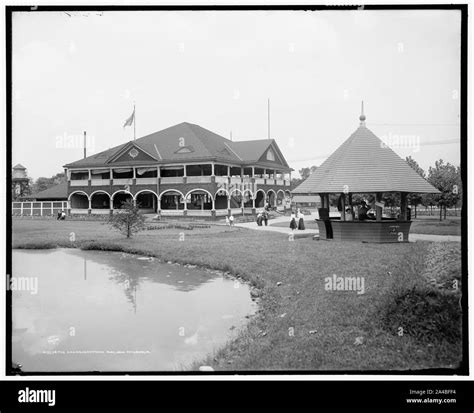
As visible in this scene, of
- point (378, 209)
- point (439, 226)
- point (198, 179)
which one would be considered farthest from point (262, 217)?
point (439, 226)

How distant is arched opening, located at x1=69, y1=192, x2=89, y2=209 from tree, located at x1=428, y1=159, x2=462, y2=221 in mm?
4749

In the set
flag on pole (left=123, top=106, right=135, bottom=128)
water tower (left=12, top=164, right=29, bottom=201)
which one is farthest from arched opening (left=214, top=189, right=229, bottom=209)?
water tower (left=12, top=164, right=29, bottom=201)

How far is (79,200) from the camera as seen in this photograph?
5.59 metres

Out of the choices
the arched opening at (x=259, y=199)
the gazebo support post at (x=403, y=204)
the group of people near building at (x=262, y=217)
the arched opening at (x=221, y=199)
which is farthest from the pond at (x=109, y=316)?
the gazebo support post at (x=403, y=204)

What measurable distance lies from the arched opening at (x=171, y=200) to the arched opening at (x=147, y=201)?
115mm

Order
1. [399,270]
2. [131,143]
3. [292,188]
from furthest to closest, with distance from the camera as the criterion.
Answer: [292,188], [131,143], [399,270]

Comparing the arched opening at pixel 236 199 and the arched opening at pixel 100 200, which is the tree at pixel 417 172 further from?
the arched opening at pixel 100 200

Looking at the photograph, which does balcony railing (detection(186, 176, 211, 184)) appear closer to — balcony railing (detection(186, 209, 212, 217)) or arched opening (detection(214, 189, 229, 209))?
arched opening (detection(214, 189, 229, 209))

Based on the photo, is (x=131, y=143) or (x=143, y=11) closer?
(x=143, y=11)

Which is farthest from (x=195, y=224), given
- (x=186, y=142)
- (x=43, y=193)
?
(x=43, y=193)

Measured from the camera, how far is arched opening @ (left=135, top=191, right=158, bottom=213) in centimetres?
543

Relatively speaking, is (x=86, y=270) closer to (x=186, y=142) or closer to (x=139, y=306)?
(x=139, y=306)

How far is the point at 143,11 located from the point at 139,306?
3307 millimetres

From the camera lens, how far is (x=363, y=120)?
14.0 feet
